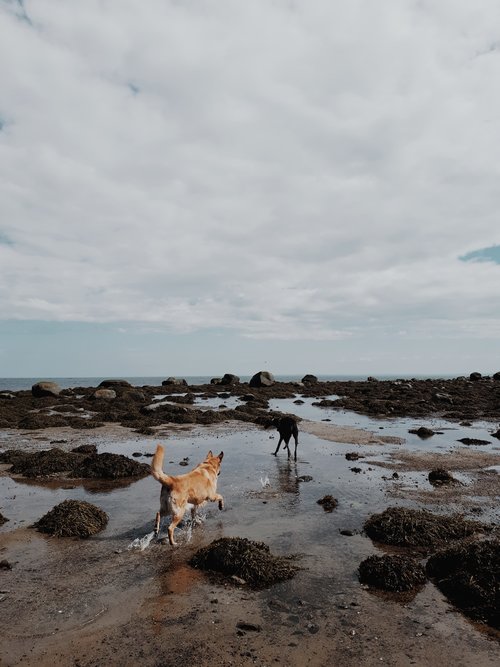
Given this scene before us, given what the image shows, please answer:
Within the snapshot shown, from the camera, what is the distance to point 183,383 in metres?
73.0

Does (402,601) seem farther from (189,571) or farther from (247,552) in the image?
(189,571)

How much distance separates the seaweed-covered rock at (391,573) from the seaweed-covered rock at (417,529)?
4.44 feet

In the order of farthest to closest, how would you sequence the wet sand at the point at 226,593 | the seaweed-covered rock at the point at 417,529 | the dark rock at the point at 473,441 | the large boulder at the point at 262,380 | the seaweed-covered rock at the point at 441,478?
1. the large boulder at the point at 262,380
2. the dark rock at the point at 473,441
3. the seaweed-covered rock at the point at 441,478
4. the seaweed-covered rock at the point at 417,529
5. the wet sand at the point at 226,593

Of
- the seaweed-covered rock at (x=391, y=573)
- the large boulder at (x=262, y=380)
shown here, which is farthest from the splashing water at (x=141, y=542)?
the large boulder at (x=262, y=380)

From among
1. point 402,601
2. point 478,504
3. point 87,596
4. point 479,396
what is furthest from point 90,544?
point 479,396

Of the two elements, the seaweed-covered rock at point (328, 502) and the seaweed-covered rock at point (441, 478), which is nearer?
the seaweed-covered rock at point (328, 502)

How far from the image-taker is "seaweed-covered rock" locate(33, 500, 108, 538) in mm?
9328

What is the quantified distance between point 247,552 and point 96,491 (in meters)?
6.97

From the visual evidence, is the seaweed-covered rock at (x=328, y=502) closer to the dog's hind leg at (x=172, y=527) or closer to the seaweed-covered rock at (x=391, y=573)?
the seaweed-covered rock at (x=391, y=573)

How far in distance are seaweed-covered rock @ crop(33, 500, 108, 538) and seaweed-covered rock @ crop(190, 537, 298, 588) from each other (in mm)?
2897

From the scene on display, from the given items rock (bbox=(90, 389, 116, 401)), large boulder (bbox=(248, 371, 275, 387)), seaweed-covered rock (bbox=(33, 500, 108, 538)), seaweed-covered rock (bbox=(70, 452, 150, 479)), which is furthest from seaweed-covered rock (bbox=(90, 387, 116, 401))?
seaweed-covered rock (bbox=(33, 500, 108, 538))

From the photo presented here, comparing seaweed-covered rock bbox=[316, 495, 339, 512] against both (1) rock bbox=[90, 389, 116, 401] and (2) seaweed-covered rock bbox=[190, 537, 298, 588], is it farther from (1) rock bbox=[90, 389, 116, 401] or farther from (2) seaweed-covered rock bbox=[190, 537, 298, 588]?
(1) rock bbox=[90, 389, 116, 401]

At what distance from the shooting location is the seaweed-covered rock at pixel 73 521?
367 inches

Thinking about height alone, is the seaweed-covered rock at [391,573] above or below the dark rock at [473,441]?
below
